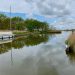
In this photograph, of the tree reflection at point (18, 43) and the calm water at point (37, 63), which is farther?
the tree reflection at point (18, 43)

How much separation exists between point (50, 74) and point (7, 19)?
345ft

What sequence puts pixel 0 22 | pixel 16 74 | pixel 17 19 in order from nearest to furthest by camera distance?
1. pixel 16 74
2. pixel 0 22
3. pixel 17 19

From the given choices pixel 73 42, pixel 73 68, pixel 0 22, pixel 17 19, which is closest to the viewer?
pixel 73 68

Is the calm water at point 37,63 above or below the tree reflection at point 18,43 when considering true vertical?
above

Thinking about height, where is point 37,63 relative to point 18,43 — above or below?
above

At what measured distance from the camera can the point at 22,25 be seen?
123 meters

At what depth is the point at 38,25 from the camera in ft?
419

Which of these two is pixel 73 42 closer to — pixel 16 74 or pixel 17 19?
pixel 16 74

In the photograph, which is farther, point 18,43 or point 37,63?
point 18,43

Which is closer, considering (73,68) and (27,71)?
(27,71)

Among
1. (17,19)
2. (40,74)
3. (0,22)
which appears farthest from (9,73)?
(17,19)

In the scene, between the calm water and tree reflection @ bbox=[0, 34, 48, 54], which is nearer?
the calm water

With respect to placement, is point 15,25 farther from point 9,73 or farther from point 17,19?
point 9,73

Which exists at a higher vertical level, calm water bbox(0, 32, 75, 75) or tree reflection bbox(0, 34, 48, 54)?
calm water bbox(0, 32, 75, 75)
